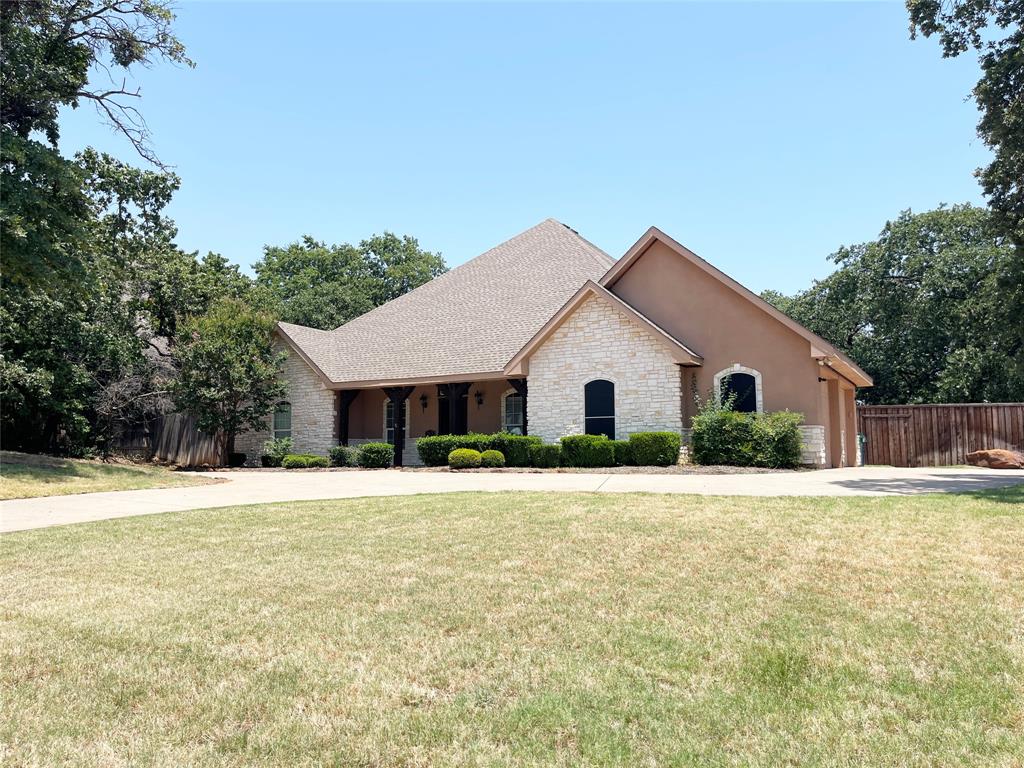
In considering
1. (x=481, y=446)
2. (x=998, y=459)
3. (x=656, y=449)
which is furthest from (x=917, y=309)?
(x=481, y=446)

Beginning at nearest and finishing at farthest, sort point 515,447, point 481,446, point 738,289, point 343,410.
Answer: point 738,289 → point 515,447 → point 481,446 → point 343,410

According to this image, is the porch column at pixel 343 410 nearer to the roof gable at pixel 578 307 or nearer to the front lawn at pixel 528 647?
the roof gable at pixel 578 307

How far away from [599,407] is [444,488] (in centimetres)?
802

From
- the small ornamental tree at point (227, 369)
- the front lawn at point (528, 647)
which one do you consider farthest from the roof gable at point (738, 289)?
the small ornamental tree at point (227, 369)

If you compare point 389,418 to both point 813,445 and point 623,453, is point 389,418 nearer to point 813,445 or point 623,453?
point 623,453

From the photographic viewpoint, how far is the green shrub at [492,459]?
1929 cm

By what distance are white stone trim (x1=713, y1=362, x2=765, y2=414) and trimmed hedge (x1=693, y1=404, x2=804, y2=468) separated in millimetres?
762

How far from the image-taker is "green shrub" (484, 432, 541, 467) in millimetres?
19500

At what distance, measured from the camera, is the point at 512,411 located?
23234 millimetres

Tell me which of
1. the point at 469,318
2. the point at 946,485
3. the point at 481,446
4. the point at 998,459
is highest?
the point at 469,318

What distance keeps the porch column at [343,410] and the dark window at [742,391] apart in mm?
12992

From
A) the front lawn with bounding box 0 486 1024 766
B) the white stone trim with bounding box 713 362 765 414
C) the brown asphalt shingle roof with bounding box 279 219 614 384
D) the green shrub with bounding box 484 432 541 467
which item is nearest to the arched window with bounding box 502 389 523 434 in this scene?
the brown asphalt shingle roof with bounding box 279 219 614 384

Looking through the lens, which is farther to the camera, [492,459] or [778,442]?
[492,459]

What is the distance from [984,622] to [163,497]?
12720 millimetres
